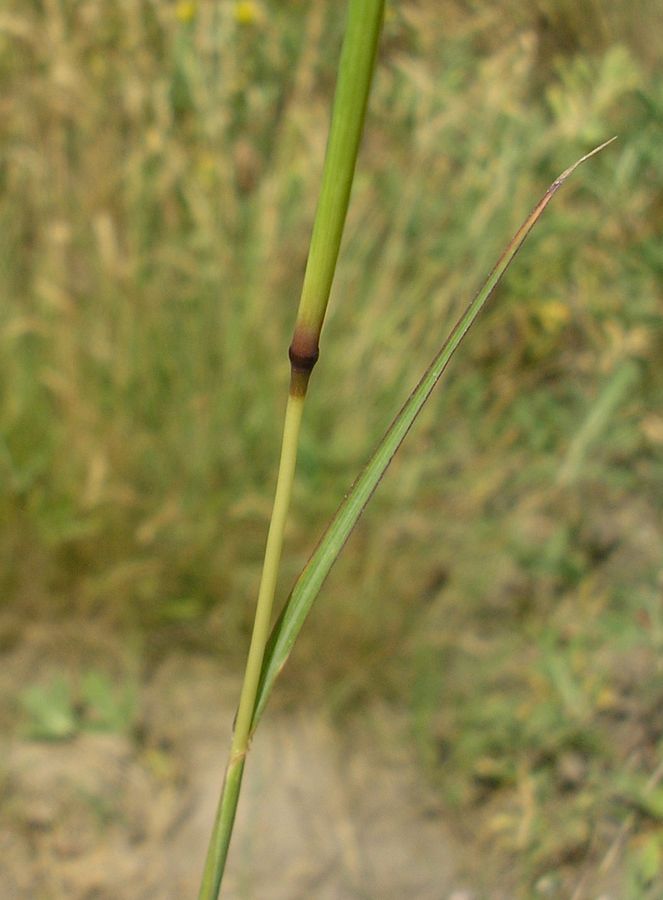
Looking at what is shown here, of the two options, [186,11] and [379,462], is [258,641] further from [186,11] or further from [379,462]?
[186,11]

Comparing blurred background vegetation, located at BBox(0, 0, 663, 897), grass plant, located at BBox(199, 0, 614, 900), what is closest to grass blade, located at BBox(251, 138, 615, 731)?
grass plant, located at BBox(199, 0, 614, 900)

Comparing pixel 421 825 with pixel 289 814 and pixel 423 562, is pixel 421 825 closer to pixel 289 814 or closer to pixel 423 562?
pixel 289 814

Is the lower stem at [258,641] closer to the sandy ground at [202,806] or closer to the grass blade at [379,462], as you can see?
the grass blade at [379,462]

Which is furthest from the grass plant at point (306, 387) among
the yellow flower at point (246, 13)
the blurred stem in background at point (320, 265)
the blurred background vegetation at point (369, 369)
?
the yellow flower at point (246, 13)

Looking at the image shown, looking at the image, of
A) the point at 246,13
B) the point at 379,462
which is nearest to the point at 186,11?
the point at 246,13

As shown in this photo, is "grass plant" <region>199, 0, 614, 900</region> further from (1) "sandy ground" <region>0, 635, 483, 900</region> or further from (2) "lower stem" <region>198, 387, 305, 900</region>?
(1) "sandy ground" <region>0, 635, 483, 900</region>

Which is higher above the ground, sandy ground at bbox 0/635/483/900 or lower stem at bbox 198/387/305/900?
sandy ground at bbox 0/635/483/900
